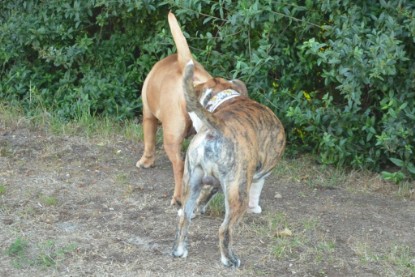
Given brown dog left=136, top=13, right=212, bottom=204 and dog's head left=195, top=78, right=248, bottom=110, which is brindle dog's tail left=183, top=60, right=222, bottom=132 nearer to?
dog's head left=195, top=78, right=248, bottom=110

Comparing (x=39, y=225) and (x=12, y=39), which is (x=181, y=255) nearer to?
(x=39, y=225)

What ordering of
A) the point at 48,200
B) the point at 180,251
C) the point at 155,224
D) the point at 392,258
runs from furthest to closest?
1. the point at 48,200
2. the point at 155,224
3. the point at 392,258
4. the point at 180,251

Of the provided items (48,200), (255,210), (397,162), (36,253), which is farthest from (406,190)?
(36,253)

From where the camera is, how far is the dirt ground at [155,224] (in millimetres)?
5988

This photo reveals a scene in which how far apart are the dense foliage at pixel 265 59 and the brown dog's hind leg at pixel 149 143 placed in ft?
3.04

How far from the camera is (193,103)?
18.3 ft

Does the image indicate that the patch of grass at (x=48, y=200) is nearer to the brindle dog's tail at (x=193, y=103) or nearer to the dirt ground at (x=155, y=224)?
the dirt ground at (x=155, y=224)

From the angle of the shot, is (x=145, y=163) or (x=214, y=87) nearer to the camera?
(x=214, y=87)

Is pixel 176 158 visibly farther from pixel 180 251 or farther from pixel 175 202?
pixel 180 251

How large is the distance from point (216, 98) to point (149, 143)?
5.57ft

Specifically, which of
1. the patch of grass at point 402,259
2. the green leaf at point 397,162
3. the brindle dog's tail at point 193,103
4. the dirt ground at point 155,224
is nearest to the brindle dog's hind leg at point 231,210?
the dirt ground at point 155,224

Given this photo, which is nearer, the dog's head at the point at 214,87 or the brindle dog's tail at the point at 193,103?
the brindle dog's tail at the point at 193,103

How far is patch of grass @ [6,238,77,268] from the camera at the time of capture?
5.89 metres

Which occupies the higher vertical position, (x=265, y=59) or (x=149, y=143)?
(x=265, y=59)
